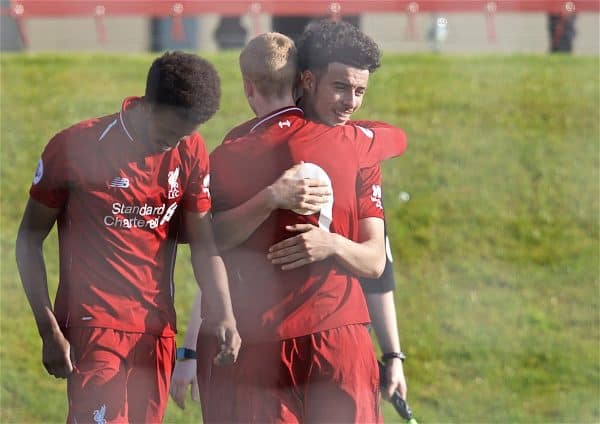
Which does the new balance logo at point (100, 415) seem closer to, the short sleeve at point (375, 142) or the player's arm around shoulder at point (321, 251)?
the player's arm around shoulder at point (321, 251)

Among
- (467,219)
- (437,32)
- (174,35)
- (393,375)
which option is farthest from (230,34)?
(393,375)

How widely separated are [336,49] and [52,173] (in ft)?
1.61

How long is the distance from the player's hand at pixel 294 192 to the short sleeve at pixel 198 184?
0.14 metres

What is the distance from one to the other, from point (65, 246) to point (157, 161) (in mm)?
204

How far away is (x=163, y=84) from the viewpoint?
1631 millimetres

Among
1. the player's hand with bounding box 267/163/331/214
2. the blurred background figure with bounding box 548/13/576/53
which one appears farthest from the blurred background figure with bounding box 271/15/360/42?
the player's hand with bounding box 267/163/331/214

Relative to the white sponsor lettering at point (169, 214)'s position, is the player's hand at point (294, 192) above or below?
above

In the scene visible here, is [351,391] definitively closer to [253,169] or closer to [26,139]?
[253,169]

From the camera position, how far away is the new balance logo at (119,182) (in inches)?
66.4

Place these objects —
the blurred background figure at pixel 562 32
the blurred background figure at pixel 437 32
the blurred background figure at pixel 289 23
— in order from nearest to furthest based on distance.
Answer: the blurred background figure at pixel 289 23 → the blurred background figure at pixel 562 32 → the blurred background figure at pixel 437 32

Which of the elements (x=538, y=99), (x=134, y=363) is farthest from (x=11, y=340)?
(x=538, y=99)

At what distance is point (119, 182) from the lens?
169 cm

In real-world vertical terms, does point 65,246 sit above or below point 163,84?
below

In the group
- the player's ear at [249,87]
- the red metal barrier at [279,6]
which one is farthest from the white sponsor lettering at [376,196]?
the red metal barrier at [279,6]
